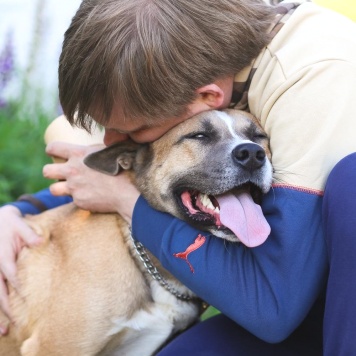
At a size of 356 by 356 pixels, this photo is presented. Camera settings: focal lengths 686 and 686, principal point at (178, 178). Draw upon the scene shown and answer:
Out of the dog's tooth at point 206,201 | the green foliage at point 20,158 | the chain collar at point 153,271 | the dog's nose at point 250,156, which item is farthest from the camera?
the green foliage at point 20,158

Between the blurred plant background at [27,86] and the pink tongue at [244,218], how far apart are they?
2.20 metres

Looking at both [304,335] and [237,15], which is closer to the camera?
[237,15]

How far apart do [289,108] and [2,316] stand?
4.95 ft

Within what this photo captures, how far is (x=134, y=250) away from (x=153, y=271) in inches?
4.8

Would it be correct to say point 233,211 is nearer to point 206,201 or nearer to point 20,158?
point 206,201

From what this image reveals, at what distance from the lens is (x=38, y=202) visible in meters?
3.38

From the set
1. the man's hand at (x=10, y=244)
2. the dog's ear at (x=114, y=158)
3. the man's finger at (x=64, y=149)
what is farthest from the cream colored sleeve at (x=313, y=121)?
the man's hand at (x=10, y=244)

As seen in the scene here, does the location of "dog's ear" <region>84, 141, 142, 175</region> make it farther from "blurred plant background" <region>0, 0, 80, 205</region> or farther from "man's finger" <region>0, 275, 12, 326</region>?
"blurred plant background" <region>0, 0, 80, 205</region>

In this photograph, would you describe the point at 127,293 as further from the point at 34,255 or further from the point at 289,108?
the point at 289,108

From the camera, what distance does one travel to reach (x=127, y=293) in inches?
108

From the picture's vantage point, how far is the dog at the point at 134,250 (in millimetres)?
2475

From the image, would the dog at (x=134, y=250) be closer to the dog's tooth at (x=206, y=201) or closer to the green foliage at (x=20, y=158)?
the dog's tooth at (x=206, y=201)

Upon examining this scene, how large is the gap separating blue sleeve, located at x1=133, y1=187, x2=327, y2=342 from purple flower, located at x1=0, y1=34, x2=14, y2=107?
276cm

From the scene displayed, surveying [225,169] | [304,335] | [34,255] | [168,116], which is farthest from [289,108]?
[34,255]
